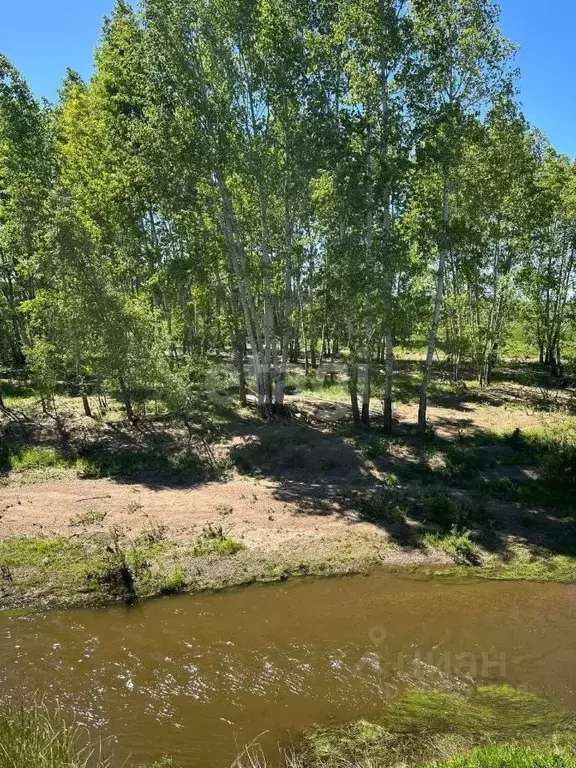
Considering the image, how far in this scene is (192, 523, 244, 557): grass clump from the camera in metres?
12.4

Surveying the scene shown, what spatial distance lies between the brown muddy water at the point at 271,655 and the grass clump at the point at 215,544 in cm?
148

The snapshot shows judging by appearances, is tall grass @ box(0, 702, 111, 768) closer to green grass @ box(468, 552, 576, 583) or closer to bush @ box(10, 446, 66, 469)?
green grass @ box(468, 552, 576, 583)

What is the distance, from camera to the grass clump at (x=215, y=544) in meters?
12.4

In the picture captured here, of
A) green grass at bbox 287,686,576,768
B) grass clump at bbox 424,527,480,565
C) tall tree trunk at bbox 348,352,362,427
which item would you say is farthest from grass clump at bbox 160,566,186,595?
tall tree trunk at bbox 348,352,362,427

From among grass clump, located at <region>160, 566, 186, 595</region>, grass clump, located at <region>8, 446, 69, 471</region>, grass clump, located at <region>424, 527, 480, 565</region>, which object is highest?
grass clump, located at <region>8, 446, 69, 471</region>

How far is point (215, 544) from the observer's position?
12625mm

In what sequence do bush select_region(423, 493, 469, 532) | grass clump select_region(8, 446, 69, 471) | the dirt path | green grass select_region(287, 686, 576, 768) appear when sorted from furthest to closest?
grass clump select_region(8, 446, 69, 471) → bush select_region(423, 493, 469, 532) → the dirt path → green grass select_region(287, 686, 576, 768)

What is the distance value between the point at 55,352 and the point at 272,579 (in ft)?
42.1

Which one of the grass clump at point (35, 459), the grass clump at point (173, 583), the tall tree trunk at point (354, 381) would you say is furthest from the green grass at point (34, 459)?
the tall tree trunk at point (354, 381)

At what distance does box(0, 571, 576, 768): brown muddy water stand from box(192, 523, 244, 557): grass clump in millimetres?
1485

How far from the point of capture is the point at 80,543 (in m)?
12.6

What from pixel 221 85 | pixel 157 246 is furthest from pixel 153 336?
pixel 221 85

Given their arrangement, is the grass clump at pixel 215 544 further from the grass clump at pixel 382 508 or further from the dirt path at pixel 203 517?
the grass clump at pixel 382 508

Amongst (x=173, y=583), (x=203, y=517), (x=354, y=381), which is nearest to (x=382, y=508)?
(x=203, y=517)
